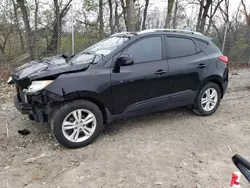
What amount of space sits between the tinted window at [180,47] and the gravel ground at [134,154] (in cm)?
126

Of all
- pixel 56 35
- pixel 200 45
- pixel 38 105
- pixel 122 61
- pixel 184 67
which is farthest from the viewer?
pixel 56 35

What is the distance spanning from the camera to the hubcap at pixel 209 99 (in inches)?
187

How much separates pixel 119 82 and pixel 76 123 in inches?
35.3

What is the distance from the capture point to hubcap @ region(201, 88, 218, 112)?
476cm

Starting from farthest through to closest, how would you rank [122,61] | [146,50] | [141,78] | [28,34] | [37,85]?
[28,34], [146,50], [141,78], [122,61], [37,85]

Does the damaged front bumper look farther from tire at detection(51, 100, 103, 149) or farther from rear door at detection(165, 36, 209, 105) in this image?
rear door at detection(165, 36, 209, 105)

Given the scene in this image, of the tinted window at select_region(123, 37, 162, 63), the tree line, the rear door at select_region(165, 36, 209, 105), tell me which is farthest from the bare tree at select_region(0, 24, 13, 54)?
the rear door at select_region(165, 36, 209, 105)

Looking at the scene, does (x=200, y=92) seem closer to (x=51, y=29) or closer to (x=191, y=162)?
(x=191, y=162)

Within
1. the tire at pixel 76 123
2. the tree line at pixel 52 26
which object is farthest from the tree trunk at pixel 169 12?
the tire at pixel 76 123

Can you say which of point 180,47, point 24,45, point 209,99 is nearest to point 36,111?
point 180,47

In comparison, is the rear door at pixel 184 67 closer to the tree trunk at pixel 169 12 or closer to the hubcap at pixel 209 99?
the hubcap at pixel 209 99

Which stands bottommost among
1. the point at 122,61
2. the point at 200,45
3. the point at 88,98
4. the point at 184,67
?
the point at 88,98

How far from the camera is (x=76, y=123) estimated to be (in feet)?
11.4

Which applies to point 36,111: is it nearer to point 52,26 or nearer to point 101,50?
point 101,50
